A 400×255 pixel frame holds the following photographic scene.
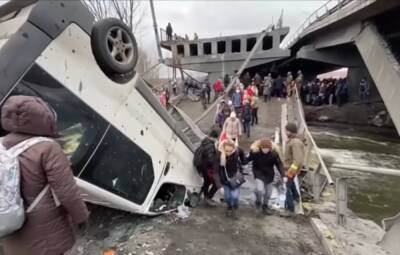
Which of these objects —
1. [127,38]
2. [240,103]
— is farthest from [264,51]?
[127,38]

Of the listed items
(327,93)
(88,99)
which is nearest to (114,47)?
(88,99)

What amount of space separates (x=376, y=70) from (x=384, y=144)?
4.42 m

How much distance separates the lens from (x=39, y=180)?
7.32 feet

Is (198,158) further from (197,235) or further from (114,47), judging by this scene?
(114,47)

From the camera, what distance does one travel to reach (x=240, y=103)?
13891 mm

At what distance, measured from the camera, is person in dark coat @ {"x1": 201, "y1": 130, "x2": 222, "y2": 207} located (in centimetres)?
585

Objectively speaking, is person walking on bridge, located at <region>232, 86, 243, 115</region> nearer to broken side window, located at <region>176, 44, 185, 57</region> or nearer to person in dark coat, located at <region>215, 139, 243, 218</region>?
person in dark coat, located at <region>215, 139, 243, 218</region>

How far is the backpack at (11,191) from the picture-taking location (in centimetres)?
210

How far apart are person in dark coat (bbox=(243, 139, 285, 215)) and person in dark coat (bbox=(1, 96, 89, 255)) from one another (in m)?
4.05

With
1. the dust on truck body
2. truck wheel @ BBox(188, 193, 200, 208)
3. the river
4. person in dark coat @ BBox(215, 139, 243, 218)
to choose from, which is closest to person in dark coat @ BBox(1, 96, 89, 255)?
the dust on truck body

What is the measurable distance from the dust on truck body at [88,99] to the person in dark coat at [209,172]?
965 mm

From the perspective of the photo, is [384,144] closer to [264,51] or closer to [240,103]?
[240,103]

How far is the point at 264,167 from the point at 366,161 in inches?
394

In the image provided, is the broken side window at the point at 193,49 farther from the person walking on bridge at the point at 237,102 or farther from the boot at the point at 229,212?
the boot at the point at 229,212
